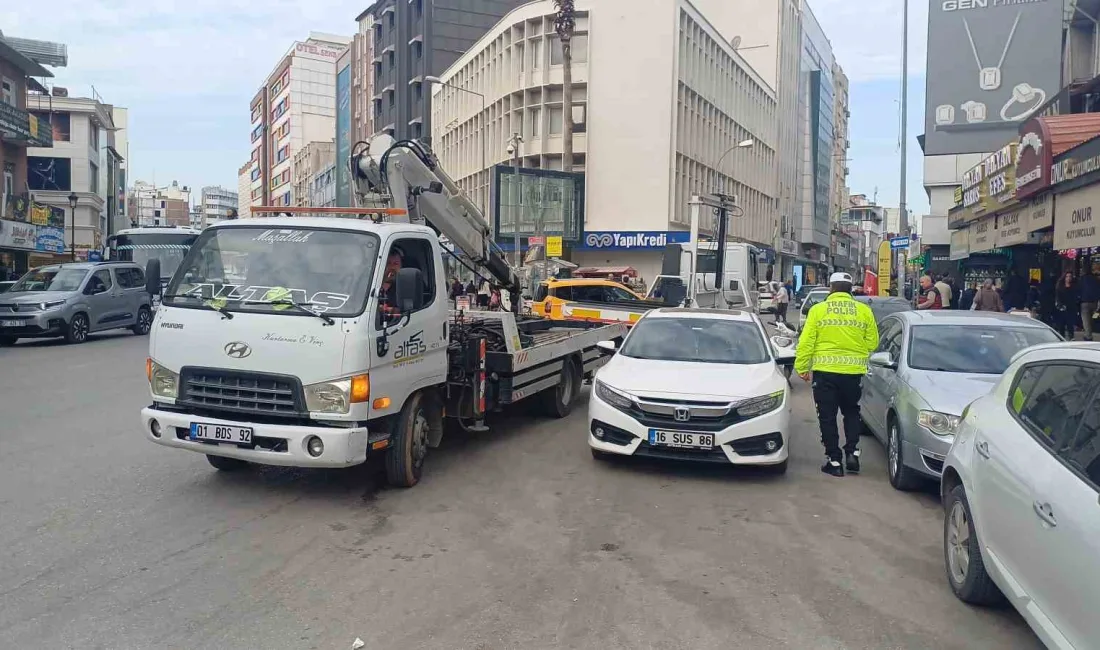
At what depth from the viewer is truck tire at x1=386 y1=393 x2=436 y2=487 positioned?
7.05m

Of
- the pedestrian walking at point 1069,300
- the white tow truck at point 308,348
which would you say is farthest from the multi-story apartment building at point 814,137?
the white tow truck at point 308,348

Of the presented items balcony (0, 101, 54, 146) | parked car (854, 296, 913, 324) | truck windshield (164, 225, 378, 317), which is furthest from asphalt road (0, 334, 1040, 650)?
balcony (0, 101, 54, 146)

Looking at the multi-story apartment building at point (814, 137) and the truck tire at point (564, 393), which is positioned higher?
the multi-story apartment building at point (814, 137)

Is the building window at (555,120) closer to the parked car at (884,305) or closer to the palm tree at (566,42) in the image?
the palm tree at (566,42)

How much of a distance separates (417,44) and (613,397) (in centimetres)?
6014

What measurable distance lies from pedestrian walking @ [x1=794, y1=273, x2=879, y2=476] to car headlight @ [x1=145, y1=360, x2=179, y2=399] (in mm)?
5375

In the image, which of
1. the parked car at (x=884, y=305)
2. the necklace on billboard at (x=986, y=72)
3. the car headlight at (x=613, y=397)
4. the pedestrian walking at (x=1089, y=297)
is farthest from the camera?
the necklace on billboard at (x=986, y=72)

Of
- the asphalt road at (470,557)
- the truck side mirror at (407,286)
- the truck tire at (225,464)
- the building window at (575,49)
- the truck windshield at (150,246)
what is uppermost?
the building window at (575,49)

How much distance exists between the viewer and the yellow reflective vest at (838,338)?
7977 millimetres

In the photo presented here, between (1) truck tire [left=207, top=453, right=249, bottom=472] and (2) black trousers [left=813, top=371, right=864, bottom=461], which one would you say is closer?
(1) truck tire [left=207, top=453, right=249, bottom=472]

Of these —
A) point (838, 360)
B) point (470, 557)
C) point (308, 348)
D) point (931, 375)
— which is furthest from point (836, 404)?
point (308, 348)

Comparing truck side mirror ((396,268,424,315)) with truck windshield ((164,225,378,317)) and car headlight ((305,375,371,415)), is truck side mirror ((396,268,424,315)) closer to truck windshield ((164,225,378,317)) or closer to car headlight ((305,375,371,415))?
truck windshield ((164,225,378,317))

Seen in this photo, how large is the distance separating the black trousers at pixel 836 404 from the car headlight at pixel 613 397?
1.75 m

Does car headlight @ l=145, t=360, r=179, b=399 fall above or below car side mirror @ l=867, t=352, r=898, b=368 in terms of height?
below
